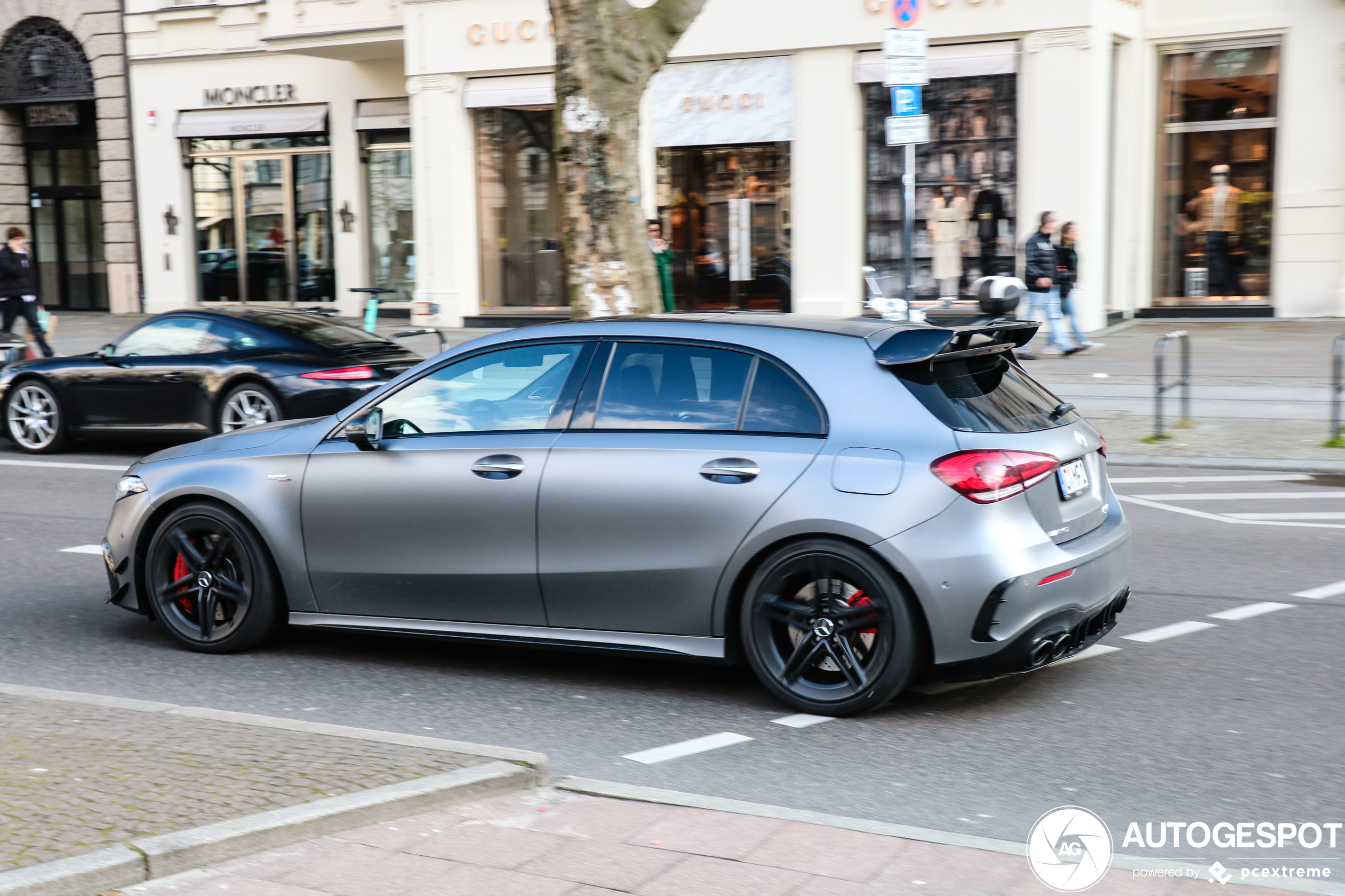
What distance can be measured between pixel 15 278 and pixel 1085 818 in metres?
19.1

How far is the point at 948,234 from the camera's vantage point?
2080cm

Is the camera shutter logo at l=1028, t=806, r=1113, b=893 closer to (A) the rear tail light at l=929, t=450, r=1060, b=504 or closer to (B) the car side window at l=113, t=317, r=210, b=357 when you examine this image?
(A) the rear tail light at l=929, t=450, r=1060, b=504

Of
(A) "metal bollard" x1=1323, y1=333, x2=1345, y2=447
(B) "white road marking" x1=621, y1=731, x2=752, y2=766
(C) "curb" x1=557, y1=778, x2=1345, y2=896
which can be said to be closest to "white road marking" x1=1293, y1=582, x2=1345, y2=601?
(B) "white road marking" x1=621, y1=731, x2=752, y2=766

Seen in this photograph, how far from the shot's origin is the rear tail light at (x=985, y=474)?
5047mm

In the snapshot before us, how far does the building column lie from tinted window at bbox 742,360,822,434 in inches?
729

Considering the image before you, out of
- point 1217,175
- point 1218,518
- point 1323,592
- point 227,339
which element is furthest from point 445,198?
point 1323,592

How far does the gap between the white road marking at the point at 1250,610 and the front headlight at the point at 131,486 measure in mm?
4984

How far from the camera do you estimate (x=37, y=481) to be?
1162cm

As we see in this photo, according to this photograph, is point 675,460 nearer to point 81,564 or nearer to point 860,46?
point 81,564

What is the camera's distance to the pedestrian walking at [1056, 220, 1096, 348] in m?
18.2

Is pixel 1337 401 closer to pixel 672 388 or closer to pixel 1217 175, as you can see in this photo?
pixel 672 388

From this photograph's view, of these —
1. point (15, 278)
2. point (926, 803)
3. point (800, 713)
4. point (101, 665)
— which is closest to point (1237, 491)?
point (800, 713)

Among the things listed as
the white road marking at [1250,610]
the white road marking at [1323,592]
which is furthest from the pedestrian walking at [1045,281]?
the white road marking at [1250,610]

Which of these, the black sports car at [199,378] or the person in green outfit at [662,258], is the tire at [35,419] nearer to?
the black sports car at [199,378]
